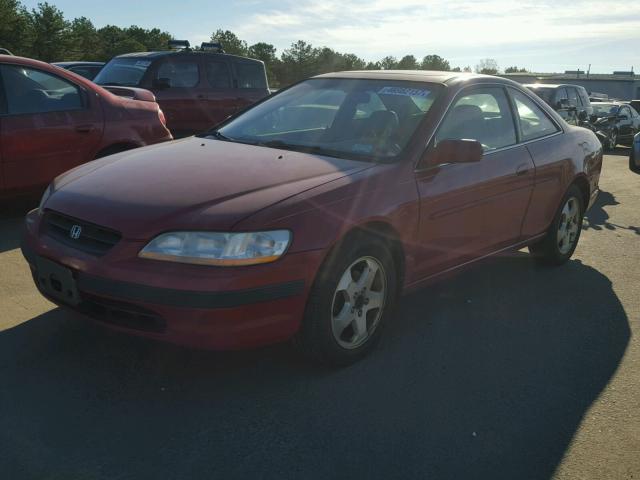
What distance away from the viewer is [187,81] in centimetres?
1019

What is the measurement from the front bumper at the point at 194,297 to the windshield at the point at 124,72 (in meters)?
7.32

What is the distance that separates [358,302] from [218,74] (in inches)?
316

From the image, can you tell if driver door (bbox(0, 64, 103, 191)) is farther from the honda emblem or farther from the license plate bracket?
the honda emblem

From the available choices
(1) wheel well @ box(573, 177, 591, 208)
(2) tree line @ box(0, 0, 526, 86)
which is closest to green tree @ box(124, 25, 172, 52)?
(2) tree line @ box(0, 0, 526, 86)

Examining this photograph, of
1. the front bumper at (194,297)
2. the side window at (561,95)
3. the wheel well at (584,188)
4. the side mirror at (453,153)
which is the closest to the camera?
the front bumper at (194,297)

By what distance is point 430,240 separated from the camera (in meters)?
3.81

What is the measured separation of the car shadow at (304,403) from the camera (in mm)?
2605

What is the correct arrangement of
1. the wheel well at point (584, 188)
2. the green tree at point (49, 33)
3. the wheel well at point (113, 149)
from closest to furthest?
the wheel well at point (584, 188) → the wheel well at point (113, 149) → the green tree at point (49, 33)

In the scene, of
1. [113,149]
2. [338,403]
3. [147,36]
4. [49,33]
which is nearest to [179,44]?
[113,149]

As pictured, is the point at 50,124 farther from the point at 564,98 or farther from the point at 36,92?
the point at 564,98

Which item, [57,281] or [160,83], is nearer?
[57,281]

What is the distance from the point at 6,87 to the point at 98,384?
3639 millimetres

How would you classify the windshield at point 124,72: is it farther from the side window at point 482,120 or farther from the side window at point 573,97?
the side window at point 573,97

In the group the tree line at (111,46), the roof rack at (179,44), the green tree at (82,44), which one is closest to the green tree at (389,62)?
the tree line at (111,46)
